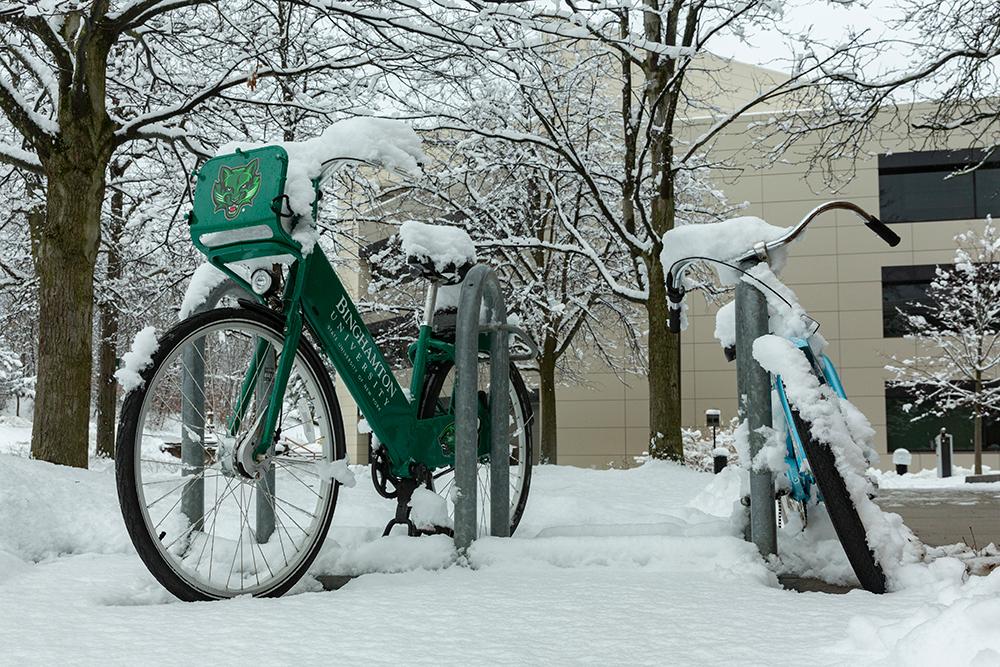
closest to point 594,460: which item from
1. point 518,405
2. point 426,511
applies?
point 518,405

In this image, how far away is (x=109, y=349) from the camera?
15.4m

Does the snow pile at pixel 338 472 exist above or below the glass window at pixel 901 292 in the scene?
below

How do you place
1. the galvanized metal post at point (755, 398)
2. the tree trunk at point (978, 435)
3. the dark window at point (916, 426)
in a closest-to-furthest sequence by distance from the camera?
the galvanized metal post at point (755, 398) → the tree trunk at point (978, 435) → the dark window at point (916, 426)

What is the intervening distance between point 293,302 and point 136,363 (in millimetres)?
474

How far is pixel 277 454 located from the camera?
8.59 feet

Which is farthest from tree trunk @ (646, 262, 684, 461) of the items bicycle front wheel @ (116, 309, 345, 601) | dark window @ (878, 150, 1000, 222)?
dark window @ (878, 150, 1000, 222)

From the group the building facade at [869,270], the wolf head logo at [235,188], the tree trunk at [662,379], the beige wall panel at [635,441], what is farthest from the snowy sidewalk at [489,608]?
the beige wall panel at [635,441]

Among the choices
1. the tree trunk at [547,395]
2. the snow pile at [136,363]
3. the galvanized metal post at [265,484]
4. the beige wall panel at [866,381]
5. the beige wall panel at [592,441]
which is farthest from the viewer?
the beige wall panel at [592,441]

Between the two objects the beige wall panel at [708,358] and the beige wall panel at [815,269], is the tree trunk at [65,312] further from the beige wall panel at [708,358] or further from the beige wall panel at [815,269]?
the beige wall panel at [815,269]

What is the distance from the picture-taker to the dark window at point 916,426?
24.4 metres

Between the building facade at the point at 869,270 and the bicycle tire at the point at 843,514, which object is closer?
the bicycle tire at the point at 843,514

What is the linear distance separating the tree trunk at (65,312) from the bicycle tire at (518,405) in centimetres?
431

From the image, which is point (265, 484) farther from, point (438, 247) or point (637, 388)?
point (637, 388)

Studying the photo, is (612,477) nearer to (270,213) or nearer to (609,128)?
(270,213)
